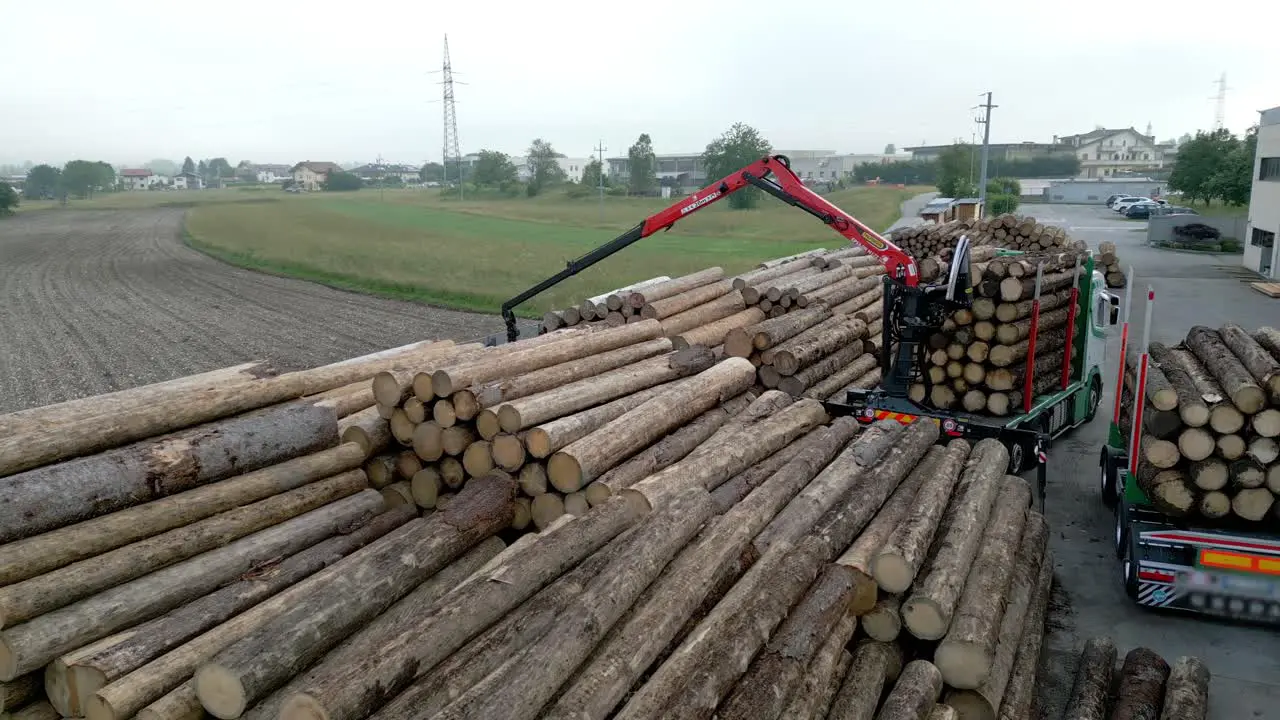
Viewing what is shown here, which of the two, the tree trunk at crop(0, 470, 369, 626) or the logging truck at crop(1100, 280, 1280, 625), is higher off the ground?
the tree trunk at crop(0, 470, 369, 626)

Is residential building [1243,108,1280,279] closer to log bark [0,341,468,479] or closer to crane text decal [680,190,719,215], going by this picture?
crane text decal [680,190,719,215]

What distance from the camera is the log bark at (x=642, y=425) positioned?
7.75 m

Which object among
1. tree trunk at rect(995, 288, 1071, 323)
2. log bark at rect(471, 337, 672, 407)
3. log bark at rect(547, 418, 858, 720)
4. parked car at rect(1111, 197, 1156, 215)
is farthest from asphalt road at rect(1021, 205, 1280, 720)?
parked car at rect(1111, 197, 1156, 215)

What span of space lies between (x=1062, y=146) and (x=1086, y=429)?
14363cm

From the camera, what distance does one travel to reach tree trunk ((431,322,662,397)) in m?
8.28

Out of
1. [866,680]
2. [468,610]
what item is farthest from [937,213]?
[468,610]

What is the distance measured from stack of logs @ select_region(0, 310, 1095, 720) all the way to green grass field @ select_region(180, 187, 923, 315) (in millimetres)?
18052

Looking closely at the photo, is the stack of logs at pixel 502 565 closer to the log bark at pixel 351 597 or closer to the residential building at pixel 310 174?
the log bark at pixel 351 597

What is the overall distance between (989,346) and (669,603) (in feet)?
23.0

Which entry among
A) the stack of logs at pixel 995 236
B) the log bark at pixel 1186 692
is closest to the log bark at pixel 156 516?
the log bark at pixel 1186 692

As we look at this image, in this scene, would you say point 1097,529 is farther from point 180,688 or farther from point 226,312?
point 226,312

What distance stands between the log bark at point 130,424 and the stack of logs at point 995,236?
2531 cm

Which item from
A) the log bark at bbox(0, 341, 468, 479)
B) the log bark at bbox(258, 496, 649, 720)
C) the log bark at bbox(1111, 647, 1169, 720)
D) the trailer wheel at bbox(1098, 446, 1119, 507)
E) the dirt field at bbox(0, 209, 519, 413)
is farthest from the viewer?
the dirt field at bbox(0, 209, 519, 413)

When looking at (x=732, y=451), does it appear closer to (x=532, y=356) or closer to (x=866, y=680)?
(x=532, y=356)
